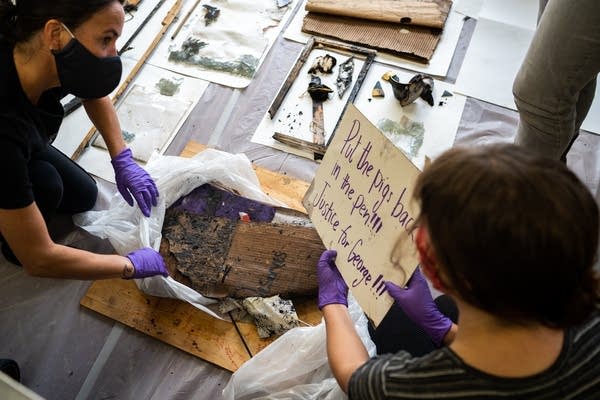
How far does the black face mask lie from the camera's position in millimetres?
982

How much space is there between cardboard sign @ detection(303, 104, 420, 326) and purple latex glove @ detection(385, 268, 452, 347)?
0.06m

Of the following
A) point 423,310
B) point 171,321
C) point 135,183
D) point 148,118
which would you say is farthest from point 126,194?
point 423,310

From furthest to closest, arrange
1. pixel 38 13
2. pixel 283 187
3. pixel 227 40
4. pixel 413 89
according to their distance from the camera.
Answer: pixel 227 40
pixel 413 89
pixel 283 187
pixel 38 13

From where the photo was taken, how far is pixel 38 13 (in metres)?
0.92

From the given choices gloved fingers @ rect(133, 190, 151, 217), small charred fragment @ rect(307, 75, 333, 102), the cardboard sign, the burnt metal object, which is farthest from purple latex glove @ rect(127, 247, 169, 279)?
small charred fragment @ rect(307, 75, 333, 102)

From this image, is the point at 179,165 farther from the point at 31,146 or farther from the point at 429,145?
the point at 429,145

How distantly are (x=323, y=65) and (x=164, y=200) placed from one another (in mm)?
830

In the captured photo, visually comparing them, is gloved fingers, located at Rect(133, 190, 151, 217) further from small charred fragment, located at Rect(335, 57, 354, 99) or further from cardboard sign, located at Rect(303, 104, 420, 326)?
small charred fragment, located at Rect(335, 57, 354, 99)

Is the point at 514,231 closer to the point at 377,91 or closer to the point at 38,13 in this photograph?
the point at 38,13

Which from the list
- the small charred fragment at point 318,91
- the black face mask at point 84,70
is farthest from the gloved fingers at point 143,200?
the small charred fragment at point 318,91

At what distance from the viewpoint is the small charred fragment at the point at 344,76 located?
1783 millimetres

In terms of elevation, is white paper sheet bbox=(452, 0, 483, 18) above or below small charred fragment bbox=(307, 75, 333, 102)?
above

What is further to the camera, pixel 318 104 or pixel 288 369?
pixel 318 104

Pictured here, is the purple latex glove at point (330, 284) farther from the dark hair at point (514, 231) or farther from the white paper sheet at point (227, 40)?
the white paper sheet at point (227, 40)
